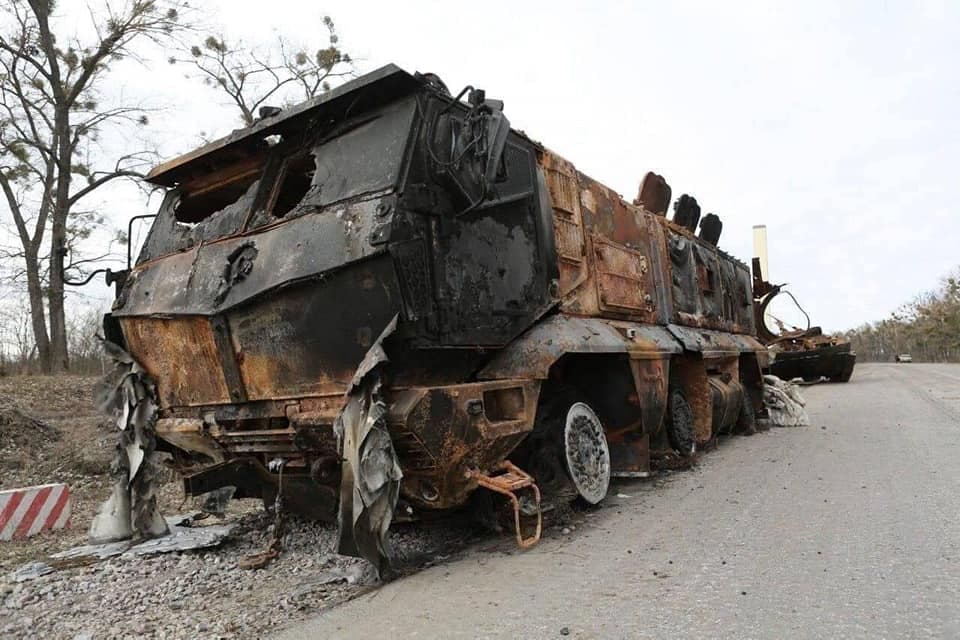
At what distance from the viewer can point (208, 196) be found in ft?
17.5

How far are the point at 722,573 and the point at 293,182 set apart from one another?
11.9ft

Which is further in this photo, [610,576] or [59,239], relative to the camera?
[59,239]

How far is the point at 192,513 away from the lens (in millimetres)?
6281

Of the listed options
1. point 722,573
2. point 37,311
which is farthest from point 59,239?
point 722,573

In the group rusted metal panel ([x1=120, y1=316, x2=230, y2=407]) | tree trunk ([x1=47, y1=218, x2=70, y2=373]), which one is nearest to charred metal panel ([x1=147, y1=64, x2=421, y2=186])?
rusted metal panel ([x1=120, y1=316, x2=230, y2=407])

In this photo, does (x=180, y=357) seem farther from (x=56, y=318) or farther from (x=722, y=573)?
(x=56, y=318)

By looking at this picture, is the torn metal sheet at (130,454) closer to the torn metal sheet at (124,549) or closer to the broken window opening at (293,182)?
the torn metal sheet at (124,549)

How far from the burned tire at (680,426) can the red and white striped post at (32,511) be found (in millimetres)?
5915

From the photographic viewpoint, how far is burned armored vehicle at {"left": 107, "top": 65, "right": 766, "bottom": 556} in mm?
3828

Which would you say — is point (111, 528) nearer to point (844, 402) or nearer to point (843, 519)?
point (843, 519)

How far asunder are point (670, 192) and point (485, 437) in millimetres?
6248

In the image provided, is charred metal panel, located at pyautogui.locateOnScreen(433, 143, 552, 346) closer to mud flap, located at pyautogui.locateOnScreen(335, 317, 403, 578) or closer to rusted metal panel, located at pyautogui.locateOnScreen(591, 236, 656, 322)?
mud flap, located at pyautogui.locateOnScreen(335, 317, 403, 578)

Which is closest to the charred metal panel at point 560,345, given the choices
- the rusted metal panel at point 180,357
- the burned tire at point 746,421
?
the rusted metal panel at point 180,357

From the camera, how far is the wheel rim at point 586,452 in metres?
5.03
